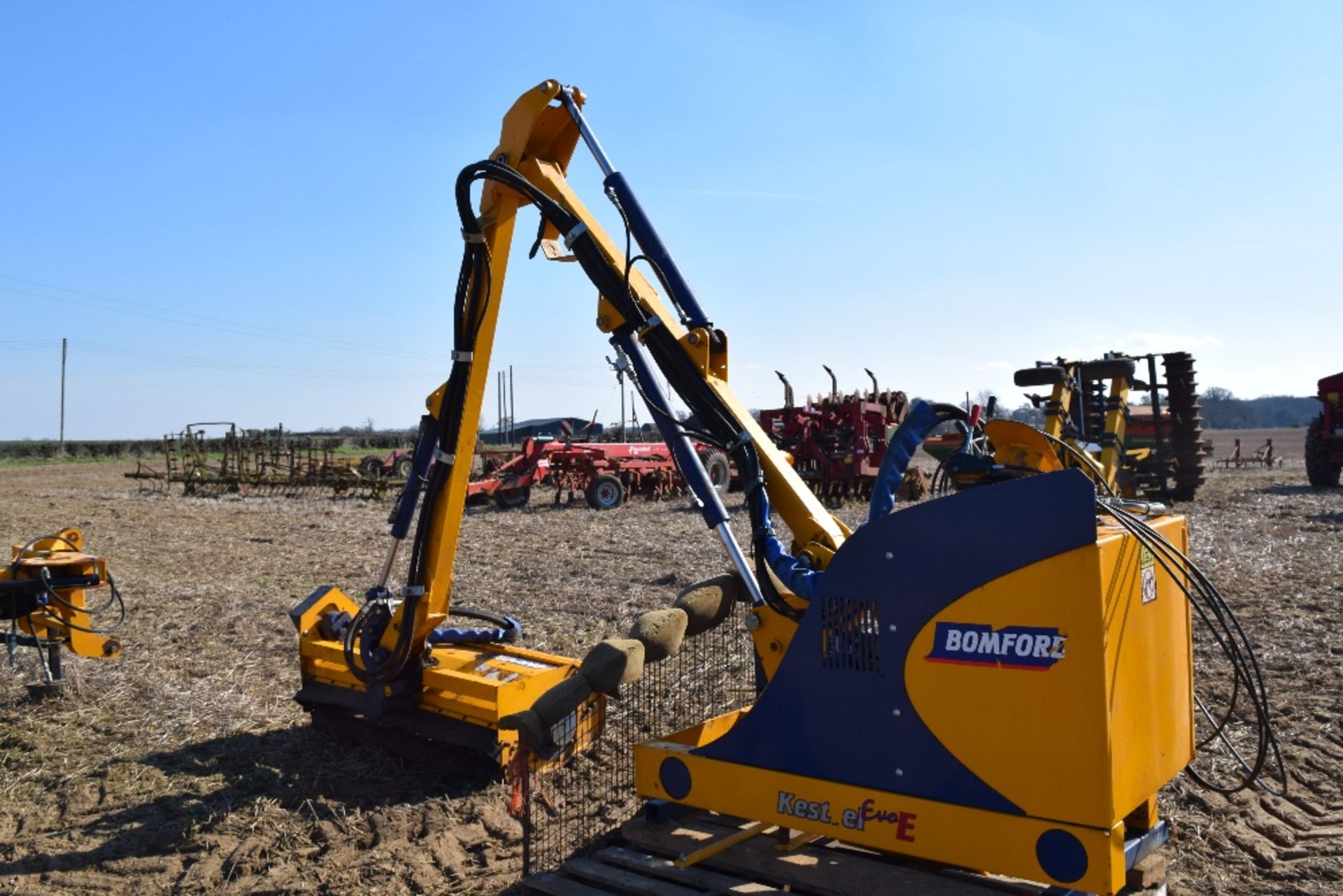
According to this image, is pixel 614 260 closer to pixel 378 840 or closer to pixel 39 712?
pixel 378 840

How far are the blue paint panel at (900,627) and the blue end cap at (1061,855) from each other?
0.14 metres

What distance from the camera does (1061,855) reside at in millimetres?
3041

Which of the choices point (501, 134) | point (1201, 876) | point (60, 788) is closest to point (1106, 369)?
Result: point (1201, 876)

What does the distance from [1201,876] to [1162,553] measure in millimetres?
1705

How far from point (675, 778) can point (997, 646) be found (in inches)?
55.2

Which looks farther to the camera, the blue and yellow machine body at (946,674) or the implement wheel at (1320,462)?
the implement wheel at (1320,462)

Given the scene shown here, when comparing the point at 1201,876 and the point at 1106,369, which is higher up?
the point at 1106,369

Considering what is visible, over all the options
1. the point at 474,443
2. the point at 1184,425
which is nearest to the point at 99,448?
the point at 1184,425

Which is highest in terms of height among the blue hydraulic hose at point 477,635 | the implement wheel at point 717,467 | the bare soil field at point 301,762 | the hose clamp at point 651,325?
the hose clamp at point 651,325

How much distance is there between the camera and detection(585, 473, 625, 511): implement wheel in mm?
20672

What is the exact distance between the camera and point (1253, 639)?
314 inches

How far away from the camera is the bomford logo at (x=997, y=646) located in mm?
3066

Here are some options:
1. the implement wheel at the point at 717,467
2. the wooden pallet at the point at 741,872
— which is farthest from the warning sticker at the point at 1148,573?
the implement wheel at the point at 717,467

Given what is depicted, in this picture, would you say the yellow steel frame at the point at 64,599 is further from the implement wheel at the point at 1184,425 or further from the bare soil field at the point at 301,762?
the implement wheel at the point at 1184,425
